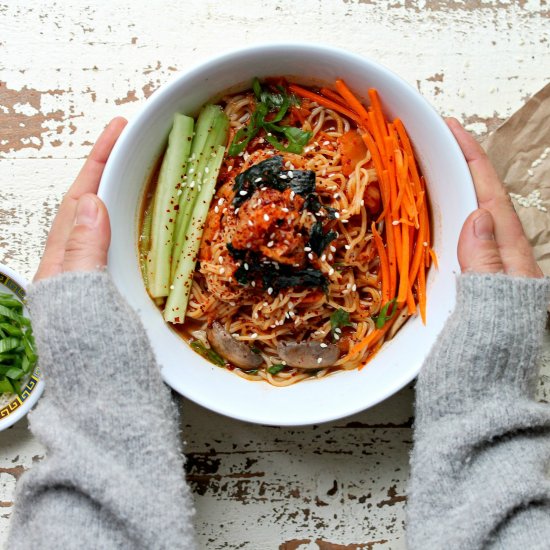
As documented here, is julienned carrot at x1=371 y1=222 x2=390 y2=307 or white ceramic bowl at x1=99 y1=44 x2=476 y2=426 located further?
julienned carrot at x1=371 y1=222 x2=390 y2=307

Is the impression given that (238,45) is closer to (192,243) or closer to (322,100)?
(322,100)

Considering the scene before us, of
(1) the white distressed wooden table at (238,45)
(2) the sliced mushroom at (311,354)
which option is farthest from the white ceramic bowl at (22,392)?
(2) the sliced mushroom at (311,354)

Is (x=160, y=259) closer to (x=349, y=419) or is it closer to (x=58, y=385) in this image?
(x=58, y=385)

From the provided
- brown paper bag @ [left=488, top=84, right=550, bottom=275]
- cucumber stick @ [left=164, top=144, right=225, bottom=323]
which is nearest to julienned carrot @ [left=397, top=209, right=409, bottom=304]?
brown paper bag @ [left=488, top=84, right=550, bottom=275]

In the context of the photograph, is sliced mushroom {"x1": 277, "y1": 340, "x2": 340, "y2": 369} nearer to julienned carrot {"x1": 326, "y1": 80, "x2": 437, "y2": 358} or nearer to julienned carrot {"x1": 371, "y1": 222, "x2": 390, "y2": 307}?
julienned carrot {"x1": 326, "y1": 80, "x2": 437, "y2": 358}

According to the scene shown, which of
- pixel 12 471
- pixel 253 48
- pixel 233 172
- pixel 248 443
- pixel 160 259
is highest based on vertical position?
pixel 253 48

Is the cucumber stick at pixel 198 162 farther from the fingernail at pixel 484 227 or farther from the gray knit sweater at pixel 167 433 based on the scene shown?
the fingernail at pixel 484 227

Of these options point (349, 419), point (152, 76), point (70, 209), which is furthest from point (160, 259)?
point (349, 419)
